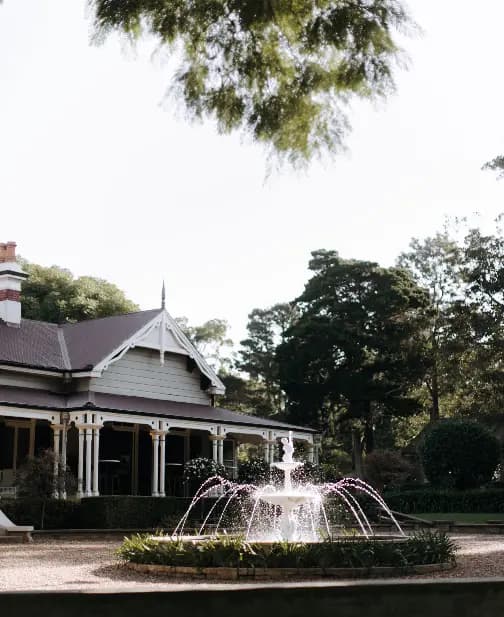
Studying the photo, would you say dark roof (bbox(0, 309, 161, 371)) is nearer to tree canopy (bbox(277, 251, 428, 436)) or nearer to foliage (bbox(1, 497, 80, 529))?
foliage (bbox(1, 497, 80, 529))

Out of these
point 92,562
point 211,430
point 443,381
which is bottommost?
point 92,562

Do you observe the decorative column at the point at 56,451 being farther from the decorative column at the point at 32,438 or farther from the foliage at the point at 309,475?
the foliage at the point at 309,475

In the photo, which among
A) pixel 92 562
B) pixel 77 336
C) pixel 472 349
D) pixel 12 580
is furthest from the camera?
pixel 472 349

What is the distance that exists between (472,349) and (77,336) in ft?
54.7

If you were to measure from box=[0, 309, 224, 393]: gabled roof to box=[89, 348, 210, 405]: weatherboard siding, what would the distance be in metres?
0.48

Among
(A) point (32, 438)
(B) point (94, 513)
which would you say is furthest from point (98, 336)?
(B) point (94, 513)

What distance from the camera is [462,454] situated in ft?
108

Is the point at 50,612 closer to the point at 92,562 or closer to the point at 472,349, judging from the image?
the point at 92,562

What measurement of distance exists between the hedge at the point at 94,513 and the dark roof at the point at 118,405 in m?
2.70

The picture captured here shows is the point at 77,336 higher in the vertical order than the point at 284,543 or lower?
higher

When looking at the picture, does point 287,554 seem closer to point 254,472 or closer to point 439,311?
point 254,472

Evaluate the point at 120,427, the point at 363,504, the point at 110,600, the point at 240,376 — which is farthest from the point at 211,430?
the point at 240,376

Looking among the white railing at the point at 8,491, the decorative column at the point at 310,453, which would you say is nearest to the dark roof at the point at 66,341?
the white railing at the point at 8,491

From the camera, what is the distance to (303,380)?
154ft
